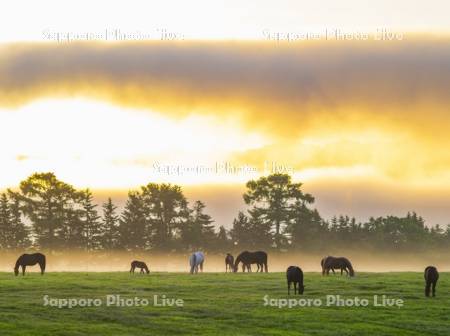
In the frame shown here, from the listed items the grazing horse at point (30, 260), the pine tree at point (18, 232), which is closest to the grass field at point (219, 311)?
the grazing horse at point (30, 260)

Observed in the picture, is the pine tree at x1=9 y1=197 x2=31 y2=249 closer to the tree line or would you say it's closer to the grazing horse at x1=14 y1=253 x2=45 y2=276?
the tree line

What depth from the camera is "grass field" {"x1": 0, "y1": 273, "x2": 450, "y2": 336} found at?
39531 millimetres

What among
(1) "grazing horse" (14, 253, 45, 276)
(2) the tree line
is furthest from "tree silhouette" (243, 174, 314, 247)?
(1) "grazing horse" (14, 253, 45, 276)

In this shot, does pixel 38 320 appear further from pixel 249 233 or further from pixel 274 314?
pixel 249 233

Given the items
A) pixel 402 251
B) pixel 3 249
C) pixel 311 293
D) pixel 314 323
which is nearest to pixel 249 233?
pixel 402 251

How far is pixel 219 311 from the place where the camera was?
4397 cm

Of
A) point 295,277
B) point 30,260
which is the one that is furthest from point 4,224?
point 295,277

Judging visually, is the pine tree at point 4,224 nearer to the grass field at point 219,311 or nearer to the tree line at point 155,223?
the tree line at point 155,223

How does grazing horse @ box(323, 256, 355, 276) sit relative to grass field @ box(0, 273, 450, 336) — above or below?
above

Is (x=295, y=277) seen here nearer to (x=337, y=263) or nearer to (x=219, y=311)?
(x=219, y=311)

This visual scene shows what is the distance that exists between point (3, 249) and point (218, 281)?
6730 cm

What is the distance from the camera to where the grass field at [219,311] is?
39.5 meters

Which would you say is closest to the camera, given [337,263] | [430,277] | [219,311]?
[219,311]

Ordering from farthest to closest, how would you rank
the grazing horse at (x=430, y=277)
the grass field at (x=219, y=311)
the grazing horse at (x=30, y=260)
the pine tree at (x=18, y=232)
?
the pine tree at (x=18, y=232), the grazing horse at (x=30, y=260), the grazing horse at (x=430, y=277), the grass field at (x=219, y=311)
